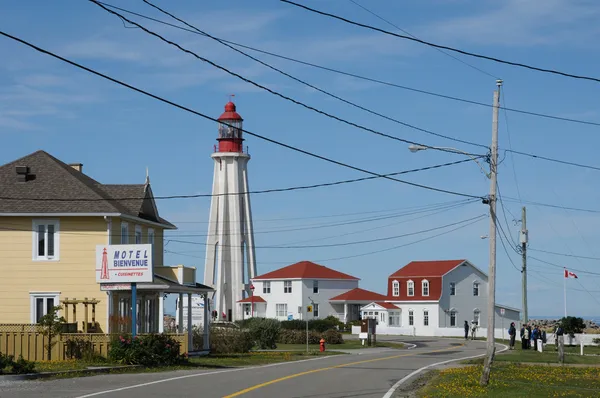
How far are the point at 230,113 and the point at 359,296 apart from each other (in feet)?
81.6

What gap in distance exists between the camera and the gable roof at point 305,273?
98438 mm

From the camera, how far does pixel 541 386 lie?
1056 inches

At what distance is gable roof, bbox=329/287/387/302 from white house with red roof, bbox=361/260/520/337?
113 cm

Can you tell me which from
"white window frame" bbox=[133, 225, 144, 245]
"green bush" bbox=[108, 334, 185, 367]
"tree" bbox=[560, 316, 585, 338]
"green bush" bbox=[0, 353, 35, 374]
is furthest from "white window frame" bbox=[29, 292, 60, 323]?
Answer: "tree" bbox=[560, 316, 585, 338]

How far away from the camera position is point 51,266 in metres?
41.4

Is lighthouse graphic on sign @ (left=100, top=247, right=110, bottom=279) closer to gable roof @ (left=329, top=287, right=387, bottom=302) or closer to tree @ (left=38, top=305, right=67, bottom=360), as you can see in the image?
tree @ (left=38, top=305, right=67, bottom=360)

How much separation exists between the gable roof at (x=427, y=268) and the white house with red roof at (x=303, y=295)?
11.6 feet

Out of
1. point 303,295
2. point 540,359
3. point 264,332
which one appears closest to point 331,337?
point 264,332

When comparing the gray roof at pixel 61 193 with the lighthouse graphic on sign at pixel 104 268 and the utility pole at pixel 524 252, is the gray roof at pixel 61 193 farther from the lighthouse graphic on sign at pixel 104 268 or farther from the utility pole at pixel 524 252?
the utility pole at pixel 524 252

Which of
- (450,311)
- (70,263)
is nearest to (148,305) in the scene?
(70,263)

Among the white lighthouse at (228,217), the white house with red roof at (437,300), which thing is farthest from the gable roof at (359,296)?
the white lighthouse at (228,217)

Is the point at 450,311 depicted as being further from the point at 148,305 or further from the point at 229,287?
the point at 148,305

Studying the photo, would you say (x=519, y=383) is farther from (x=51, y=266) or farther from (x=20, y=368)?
(x=51, y=266)

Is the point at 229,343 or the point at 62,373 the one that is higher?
the point at 62,373
